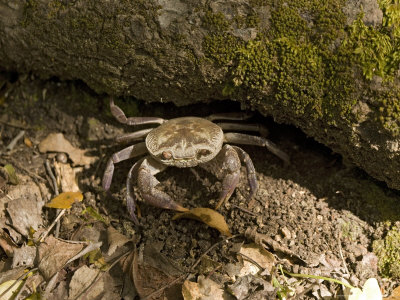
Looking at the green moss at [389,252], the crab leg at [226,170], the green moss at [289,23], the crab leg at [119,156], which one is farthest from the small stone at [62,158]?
the green moss at [389,252]

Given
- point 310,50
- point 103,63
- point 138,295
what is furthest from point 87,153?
point 310,50

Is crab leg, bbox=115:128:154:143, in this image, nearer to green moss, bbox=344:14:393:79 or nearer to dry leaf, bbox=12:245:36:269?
dry leaf, bbox=12:245:36:269

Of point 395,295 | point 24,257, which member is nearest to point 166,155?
point 24,257

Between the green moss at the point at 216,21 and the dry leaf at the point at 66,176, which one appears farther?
the dry leaf at the point at 66,176

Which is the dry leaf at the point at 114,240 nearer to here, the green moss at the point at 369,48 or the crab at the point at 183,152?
the crab at the point at 183,152

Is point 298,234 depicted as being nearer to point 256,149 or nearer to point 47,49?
point 256,149
